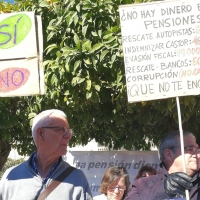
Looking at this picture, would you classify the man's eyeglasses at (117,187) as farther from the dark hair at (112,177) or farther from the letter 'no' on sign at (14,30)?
the letter 'no' on sign at (14,30)

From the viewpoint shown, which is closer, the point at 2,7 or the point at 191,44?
Answer: the point at 191,44

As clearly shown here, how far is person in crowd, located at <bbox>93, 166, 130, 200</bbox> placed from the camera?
19.8 ft

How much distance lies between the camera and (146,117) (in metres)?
5.43

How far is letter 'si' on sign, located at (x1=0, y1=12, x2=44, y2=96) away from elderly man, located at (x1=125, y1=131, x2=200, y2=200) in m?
0.96

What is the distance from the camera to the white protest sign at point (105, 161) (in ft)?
27.1

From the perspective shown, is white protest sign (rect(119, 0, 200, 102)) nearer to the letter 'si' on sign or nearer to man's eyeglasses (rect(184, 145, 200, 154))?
man's eyeglasses (rect(184, 145, 200, 154))

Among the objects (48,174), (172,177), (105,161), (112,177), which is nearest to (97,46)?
(48,174)

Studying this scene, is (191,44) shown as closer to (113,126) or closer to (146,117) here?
(146,117)

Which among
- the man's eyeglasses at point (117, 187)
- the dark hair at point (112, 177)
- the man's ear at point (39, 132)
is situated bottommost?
the man's eyeglasses at point (117, 187)

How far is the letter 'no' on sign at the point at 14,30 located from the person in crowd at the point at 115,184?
8.75ft

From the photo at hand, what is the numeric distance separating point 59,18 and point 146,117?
4.55 ft

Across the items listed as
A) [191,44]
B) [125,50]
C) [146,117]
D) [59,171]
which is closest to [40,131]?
[59,171]

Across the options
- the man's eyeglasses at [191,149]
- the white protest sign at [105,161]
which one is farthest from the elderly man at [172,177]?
the white protest sign at [105,161]

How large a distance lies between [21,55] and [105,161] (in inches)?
193
